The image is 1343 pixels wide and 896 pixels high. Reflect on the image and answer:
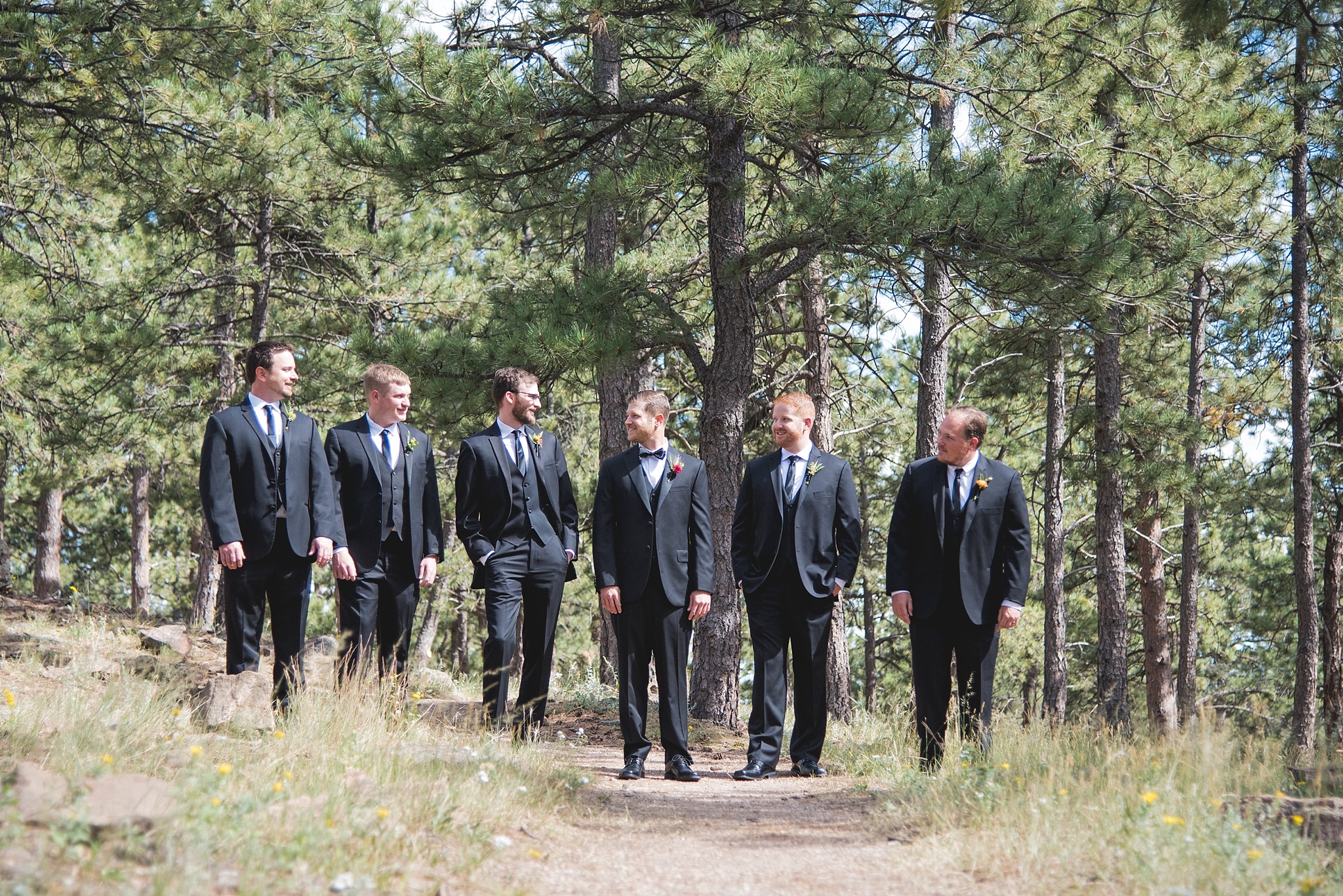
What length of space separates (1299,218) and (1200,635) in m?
15.1

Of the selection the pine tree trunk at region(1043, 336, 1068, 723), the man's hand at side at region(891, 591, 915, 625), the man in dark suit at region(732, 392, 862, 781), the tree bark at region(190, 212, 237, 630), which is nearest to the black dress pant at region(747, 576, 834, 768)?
the man in dark suit at region(732, 392, 862, 781)

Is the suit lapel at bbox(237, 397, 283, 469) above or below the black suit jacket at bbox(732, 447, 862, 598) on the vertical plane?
above

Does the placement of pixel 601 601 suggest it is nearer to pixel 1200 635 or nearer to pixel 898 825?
pixel 898 825

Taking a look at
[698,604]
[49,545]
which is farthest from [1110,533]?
[49,545]

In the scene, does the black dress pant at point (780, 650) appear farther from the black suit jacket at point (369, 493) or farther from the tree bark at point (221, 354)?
the tree bark at point (221, 354)

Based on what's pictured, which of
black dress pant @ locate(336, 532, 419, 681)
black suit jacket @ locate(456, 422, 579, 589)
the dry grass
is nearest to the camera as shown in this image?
the dry grass

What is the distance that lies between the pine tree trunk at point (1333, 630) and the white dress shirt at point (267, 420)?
1103 cm

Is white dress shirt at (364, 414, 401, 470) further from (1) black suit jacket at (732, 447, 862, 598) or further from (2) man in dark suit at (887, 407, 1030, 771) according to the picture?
(2) man in dark suit at (887, 407, 1030, 771)

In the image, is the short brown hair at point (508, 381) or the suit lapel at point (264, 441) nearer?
the suit lapel at point (264, 441)

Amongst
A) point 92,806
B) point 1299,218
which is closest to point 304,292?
point 92,806

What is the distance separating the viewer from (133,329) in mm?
11109

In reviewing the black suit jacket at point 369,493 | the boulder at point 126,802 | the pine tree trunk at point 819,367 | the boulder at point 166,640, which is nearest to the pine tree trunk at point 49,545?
the boulder at point 166,640

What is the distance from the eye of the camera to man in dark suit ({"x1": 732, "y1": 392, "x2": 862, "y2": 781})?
19.1 feet

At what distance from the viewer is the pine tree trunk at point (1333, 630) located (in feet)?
37.0
